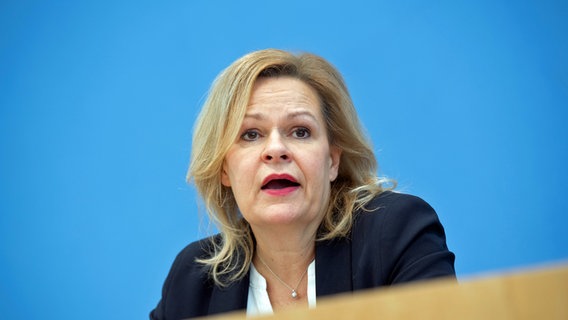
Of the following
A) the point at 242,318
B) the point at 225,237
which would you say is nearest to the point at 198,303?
the point at 225,237

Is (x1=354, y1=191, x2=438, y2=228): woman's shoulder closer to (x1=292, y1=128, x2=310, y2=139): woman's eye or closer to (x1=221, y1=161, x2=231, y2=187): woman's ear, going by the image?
(x1=292, y1=128, x2=310, y2=139): woman's eye

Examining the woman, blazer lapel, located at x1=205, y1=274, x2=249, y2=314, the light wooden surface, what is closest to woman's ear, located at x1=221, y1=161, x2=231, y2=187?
the woman

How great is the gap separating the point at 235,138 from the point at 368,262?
15.2 inches

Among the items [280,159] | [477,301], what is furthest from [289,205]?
[477,301]

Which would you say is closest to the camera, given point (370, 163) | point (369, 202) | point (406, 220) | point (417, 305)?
point (417, 305)

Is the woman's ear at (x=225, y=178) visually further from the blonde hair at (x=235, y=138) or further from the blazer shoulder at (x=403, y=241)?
the blazer shoulder at (x=403, y=241)

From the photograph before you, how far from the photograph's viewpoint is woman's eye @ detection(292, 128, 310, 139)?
4.85ft

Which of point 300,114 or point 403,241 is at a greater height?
point 300,114

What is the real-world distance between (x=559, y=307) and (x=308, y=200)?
38.5 inches

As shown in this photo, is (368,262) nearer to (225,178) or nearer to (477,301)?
(225,178)

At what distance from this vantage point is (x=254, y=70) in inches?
59.2

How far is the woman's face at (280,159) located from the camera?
1.40 m

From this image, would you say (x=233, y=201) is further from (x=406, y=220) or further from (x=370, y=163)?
(x=406, y=220)

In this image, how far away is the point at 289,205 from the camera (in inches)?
Answer: 54.9
